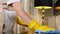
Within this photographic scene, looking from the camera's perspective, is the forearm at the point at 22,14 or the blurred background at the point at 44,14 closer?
the forearm at the point at 22,14

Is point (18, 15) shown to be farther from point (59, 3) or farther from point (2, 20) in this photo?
point (59, 3)

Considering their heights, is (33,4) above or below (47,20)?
above

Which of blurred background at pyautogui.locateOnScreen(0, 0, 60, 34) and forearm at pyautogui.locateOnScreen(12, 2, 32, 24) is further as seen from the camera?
blurred background at pyautogui.locateOnScreen(0, 0, 60, 34)

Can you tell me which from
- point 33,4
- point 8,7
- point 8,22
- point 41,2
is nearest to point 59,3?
point 41,2

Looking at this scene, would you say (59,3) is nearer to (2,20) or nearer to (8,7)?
(8,7)

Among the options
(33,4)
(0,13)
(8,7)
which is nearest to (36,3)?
(33,4)

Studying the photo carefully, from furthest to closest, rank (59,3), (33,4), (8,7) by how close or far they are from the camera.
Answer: (33,4) < (59,3) < (8,7)

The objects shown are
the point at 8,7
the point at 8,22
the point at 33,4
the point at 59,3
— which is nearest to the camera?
the point at 8,22

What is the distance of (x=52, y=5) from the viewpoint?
Result: 1.68 meters

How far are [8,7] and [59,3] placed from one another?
752 mm

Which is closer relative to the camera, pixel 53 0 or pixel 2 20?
pixel 2 20

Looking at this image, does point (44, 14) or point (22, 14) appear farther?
point (44, 14)

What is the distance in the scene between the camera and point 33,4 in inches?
69.6

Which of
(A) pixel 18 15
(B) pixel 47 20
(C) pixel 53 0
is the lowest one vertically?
(B) pixel 47 20
